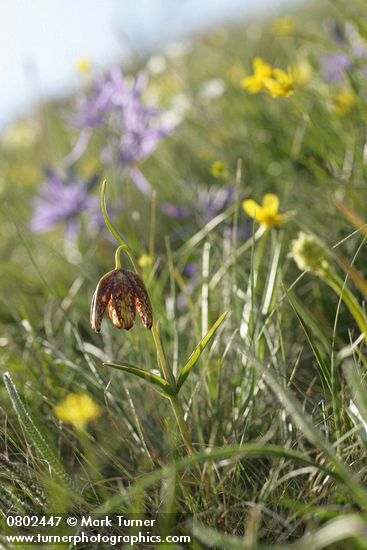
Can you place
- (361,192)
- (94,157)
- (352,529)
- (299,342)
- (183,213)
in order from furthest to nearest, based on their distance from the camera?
(94,157) → (183,213) → (361,192) → (299,342) → (352,529)

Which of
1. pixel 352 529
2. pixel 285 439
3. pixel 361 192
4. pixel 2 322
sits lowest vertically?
pixel 2 322

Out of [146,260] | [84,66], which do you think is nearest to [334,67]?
[84,66]

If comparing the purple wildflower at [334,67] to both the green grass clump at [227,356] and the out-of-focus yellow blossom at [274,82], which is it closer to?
the green grass clump at [227,356]

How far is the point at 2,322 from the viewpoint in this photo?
223 cm

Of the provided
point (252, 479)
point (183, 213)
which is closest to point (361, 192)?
point (183, 213)

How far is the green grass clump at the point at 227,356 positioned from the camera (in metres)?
1.01

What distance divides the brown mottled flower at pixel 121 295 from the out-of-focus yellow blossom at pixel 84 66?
1.75 metres

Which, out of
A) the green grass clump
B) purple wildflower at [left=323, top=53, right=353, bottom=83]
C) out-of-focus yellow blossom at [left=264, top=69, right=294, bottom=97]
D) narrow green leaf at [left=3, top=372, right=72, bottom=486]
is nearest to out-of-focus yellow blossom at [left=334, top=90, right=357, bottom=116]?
the green grass clump

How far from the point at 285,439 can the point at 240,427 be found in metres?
0.16

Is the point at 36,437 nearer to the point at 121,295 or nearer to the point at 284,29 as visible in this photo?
the point at 121,295

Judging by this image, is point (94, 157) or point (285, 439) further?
point (94, 157)

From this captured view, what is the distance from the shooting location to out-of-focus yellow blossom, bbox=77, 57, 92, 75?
2525mm

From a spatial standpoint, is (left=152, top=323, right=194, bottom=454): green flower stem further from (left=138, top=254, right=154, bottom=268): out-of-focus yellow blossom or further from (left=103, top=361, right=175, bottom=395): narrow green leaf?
(left=138, top=254, right=154, bottom=268): out-of-focus yellow blossom

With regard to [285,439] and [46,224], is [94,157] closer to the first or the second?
[46,224]
